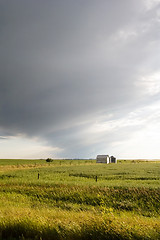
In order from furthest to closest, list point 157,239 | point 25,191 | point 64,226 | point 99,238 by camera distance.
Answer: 1. point 25,191
2. point 64,226
3. point 99,238
4. point 157,239

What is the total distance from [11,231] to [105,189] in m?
12.4

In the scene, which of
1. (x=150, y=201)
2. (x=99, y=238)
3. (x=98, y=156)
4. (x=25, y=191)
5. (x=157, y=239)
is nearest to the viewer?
(x=157, y=239)

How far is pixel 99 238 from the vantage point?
716 centimetres

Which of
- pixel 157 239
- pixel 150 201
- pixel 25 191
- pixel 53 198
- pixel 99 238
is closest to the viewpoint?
pixel 157 239

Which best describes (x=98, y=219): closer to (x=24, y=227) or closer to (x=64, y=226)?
(x=64, y=226)

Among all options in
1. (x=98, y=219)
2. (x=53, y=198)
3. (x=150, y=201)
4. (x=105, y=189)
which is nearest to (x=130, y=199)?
(x=150, y=201)

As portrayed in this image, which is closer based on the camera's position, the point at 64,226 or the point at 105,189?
the point at 64,226

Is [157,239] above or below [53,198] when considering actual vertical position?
above

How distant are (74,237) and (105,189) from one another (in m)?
12.4

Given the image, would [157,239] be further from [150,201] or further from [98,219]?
[150,201]

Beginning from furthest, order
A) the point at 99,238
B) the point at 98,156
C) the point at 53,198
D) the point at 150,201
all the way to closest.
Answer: the point at 98,156 < the point at 53,198 < the point at 150,201 < the point at 99,238

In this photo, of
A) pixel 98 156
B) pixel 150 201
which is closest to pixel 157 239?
pixel 150 201

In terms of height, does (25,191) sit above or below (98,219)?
below

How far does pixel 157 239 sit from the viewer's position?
6520 millimetres
